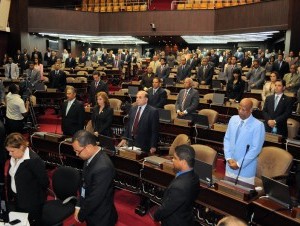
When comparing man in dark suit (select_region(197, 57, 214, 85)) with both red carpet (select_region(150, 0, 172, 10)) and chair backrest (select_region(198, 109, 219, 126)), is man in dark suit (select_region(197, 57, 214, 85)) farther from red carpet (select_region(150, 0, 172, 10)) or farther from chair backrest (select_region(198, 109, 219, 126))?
red carpet (select_region(150, 0, 172, 10))

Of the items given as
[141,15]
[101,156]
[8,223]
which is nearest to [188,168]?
[101,156]

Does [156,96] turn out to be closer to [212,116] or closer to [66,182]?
[212,116]

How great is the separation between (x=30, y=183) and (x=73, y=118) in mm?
2316

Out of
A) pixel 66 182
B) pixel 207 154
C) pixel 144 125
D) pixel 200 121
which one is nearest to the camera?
pixel 66 182

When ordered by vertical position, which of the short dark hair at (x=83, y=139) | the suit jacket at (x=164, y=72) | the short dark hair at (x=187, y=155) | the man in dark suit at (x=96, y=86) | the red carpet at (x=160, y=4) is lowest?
the short dark hair at (x=187, y=155)

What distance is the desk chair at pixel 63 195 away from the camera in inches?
148

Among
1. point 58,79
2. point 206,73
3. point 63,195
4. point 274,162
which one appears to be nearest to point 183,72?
point 206,73

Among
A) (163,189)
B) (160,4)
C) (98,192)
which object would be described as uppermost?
(160,4)

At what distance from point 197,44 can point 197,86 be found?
14132 millimetres

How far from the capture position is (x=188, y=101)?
649 centimetres

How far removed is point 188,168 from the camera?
2.92 m

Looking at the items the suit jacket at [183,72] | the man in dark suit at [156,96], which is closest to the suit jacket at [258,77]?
the suit jacket at [183,72]

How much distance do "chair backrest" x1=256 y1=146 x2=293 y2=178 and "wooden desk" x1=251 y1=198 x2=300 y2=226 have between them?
94 cm

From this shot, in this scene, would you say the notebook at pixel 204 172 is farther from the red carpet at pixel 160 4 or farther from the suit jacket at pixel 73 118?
the red carpet at pixel 160 4
